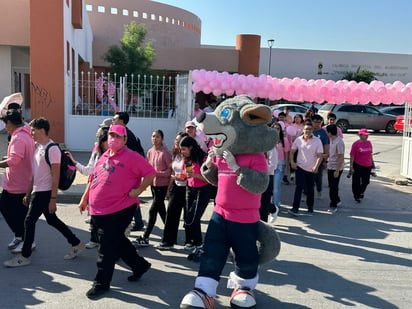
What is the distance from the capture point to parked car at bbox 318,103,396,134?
2145cm

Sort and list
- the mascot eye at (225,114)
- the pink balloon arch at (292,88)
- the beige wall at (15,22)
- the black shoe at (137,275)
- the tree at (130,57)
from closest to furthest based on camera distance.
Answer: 1. the mascot eye at (225,114)
2. the black shoe at (137,275)
3. the pink balloon arch at (292,88)
4. the beige wall at (15,22)
5. the tree at (130,57)

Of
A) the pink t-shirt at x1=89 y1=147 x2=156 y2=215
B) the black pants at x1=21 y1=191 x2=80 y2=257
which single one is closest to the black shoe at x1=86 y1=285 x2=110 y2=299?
the pink t-shirt at x1=89 y1=147 x2=156 y2=215

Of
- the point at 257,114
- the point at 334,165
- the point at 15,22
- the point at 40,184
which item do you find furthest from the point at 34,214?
the point at 15,22

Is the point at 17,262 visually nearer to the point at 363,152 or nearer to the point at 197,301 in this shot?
the point at 197,301

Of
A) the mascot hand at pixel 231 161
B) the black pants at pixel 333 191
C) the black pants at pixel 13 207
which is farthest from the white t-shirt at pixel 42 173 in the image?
the black pants at pixel 333 191

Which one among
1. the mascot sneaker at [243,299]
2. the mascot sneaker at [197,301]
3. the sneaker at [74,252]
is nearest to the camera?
the mascot sneaker at [197,301]

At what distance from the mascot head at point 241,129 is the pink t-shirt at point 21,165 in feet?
7.29

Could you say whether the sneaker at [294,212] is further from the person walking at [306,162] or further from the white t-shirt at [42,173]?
the white t-shirt at [42,173]

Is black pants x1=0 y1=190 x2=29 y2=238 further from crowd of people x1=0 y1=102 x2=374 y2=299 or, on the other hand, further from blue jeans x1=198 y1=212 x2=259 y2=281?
blue jeans x1=198 y1=212 x2=259 y2=281

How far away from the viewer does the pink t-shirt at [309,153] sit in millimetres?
6711

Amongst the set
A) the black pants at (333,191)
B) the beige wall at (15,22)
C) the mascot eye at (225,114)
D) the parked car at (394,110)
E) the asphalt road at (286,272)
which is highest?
the beige wall at (15,22)

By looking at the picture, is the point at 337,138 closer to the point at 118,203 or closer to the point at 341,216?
the point at 341,216

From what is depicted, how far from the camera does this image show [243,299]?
3.67m

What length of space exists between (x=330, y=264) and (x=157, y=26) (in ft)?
98.2
